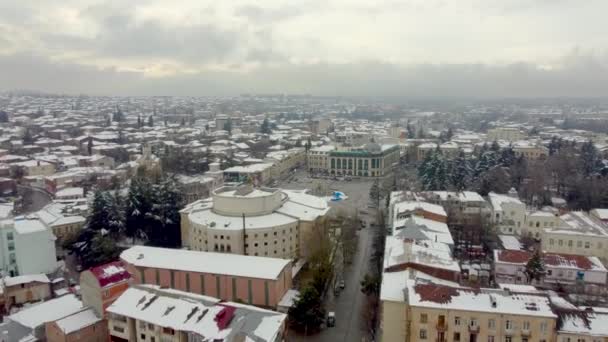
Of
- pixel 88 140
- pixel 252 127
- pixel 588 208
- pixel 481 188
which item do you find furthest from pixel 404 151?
pixel 88 140

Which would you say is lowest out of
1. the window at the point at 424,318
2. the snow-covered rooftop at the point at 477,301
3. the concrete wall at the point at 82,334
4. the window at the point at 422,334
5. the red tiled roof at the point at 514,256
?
the concrete wall at the point at 82,334

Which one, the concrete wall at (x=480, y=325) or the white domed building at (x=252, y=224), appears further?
the white domed building at (x=252, y=224)

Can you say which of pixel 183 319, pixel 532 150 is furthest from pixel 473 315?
pixel 532 150

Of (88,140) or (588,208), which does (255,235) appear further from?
(88,140)

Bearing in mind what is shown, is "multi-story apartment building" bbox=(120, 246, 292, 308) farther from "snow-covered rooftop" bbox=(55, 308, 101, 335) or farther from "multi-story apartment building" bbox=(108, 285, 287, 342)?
"multi-story apartment building" bbox=(108, 285, 287, 342)

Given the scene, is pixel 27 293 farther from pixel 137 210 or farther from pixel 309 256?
pixel 309 256

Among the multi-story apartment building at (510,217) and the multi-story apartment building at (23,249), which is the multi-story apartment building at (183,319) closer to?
the multi-story apartment building at (23,249)

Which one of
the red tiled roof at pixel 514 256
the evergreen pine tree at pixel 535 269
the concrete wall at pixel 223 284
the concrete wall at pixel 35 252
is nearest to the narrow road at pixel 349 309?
the concrete wall at pixel 223 284
